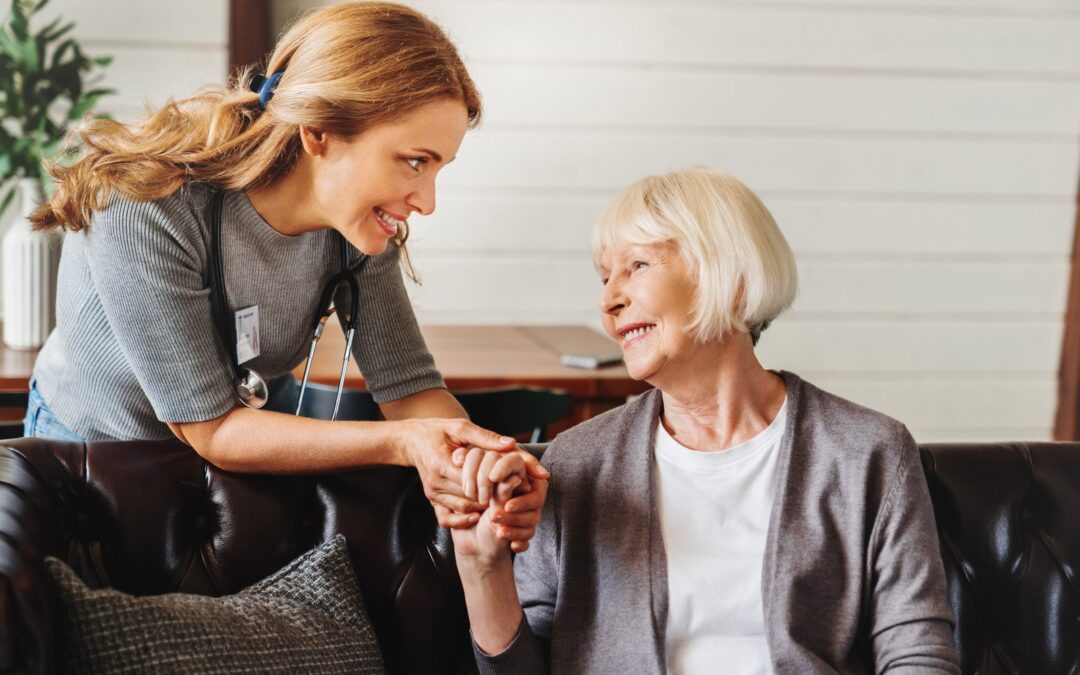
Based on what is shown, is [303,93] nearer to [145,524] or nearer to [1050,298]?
[145,524]

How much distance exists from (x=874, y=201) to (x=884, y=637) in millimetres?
2763

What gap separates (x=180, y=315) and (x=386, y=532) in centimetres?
41

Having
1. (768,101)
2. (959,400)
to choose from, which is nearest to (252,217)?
(768,101)

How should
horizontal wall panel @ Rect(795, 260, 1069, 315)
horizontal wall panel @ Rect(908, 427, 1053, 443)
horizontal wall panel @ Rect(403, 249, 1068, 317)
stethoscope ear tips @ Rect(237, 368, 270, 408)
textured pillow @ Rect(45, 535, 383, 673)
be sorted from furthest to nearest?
horizontal wall panel @ Rect(908, 427, 1053, 443), horizontal wall panel @ Rect(795, 260, 1069, 315), horizontal wall panel @ Rect(403, 249, 1068, 317), stethoscope ear tips @ Rect(237, 368, 270, 408), textured pillow @ Rect(45, 535, 383, 673)

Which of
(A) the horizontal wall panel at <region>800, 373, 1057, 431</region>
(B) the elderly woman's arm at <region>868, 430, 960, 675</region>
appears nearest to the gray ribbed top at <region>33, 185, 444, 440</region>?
(B) the elderly woman's arm at <region>868, 430, 960, 675</region>

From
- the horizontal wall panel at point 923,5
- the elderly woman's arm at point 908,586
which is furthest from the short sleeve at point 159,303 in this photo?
the horizontal wall panel at point 923,5

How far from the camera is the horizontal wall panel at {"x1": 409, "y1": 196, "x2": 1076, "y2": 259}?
3.77 metres

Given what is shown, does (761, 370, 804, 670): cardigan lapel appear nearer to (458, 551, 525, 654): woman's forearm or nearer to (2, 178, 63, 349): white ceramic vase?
(458, 551, 525, 654): woman's forearm

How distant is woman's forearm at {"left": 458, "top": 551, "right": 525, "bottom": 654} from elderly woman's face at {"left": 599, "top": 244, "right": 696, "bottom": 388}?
0.33 m

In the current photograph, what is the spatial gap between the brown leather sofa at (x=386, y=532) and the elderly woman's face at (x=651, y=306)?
0.37m

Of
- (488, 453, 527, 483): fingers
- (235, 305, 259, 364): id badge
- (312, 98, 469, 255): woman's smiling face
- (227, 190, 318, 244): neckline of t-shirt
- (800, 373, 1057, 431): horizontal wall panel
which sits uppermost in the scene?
(312, 98, 469, 255): woman's smiling face

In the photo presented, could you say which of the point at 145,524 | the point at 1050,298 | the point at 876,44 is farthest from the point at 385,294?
the point at 1050,298

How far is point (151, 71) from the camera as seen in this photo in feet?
11.1

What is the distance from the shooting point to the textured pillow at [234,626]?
1.19m
